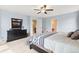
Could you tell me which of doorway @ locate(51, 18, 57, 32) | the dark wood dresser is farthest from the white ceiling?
the dark wood dresser

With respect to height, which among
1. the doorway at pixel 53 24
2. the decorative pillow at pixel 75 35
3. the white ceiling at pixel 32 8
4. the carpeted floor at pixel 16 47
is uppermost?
the white ceiling at pixel 32 8

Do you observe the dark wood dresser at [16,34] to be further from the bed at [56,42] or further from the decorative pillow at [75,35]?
the decorative pillow at [75,35]

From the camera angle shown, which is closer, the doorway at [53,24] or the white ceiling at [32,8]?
the white ceiling at [32,8]

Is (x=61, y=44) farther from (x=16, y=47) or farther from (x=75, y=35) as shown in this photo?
(x=16, y=47)

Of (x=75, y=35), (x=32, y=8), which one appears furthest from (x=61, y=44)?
(x=32, y=8)

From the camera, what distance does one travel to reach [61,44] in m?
1.27

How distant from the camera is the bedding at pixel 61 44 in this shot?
121 cm

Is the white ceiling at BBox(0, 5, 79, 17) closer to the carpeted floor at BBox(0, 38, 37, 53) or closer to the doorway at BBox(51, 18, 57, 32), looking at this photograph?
the doorway at BBox(51, 18, 57, 32)

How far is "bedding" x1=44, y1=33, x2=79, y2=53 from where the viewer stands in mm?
1215

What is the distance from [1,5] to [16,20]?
0.31m

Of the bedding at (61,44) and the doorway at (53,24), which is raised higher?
the doorway at (53,24)

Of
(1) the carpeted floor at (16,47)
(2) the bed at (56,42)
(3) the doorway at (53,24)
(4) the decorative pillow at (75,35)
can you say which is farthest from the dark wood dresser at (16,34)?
(4) the decorative pillow at (75,35)

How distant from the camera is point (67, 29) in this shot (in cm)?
134
